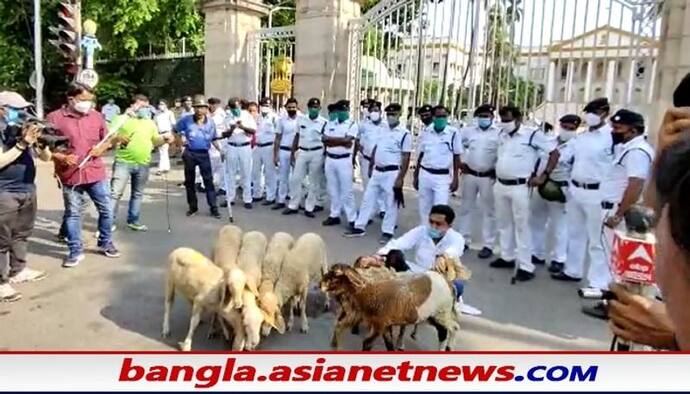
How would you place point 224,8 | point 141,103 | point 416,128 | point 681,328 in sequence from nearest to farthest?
1. point 681,328
2. point 141,103
3. point 416,128
4. point 224,8

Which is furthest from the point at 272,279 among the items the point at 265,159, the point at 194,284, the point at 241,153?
the point at 265,159

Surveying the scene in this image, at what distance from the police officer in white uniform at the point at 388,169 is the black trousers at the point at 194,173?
2091mm

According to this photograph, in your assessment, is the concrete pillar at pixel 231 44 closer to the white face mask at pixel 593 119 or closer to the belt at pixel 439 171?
the belt at pixel 439 171

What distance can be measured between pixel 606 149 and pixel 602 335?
5.64ft

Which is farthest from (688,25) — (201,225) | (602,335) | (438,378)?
(201,225)

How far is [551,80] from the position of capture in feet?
24.7

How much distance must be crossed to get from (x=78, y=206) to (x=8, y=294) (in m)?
1.09

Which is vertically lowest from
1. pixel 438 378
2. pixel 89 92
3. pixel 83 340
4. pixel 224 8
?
pixel 83 340

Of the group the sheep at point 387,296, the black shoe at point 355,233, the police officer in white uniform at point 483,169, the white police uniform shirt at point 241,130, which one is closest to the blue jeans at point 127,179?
the white police uniform shirt at point 241,130

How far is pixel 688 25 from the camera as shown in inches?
247

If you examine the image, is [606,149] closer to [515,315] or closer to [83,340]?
[515,315]

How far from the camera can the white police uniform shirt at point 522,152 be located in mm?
5707

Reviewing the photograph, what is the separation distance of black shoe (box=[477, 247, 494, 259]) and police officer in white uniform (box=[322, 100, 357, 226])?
1.88 meters

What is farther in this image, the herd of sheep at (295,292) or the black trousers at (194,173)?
the black trousers at (194,173)
